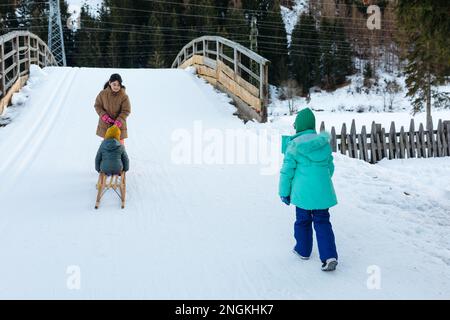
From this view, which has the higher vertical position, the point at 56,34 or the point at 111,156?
the point at 56,34

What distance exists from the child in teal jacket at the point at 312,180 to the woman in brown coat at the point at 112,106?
10.5 feet

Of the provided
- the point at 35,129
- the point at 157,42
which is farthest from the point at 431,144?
the point at 157,42

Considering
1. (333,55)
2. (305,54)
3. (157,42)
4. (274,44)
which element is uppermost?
(157,42)

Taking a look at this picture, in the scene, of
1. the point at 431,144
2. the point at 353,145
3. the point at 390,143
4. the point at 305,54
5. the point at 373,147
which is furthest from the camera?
the point at 305,54

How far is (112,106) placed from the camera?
696cm

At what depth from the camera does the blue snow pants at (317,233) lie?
445cm

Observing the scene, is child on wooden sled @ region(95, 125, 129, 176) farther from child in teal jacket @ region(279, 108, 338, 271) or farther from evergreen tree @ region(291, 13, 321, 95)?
evergreen tree @ region(291, 13, 321, 95)

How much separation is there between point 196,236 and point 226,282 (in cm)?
112

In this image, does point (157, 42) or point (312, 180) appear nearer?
point (312, 180)

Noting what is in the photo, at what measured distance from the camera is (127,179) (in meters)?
7.36

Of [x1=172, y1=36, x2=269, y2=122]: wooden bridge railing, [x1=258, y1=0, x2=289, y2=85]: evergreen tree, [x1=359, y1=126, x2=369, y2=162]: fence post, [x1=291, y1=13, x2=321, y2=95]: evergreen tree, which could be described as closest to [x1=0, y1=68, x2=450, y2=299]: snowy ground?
[x1=172, y1=36, x2=269, y2=122]: wooden bridge railing

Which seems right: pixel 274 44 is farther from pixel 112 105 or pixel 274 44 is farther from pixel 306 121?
pixel 306 121

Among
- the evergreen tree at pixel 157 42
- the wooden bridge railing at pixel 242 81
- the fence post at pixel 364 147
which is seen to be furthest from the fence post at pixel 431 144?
the evergreen tree at pixel 157 42

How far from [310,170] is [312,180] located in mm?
94
